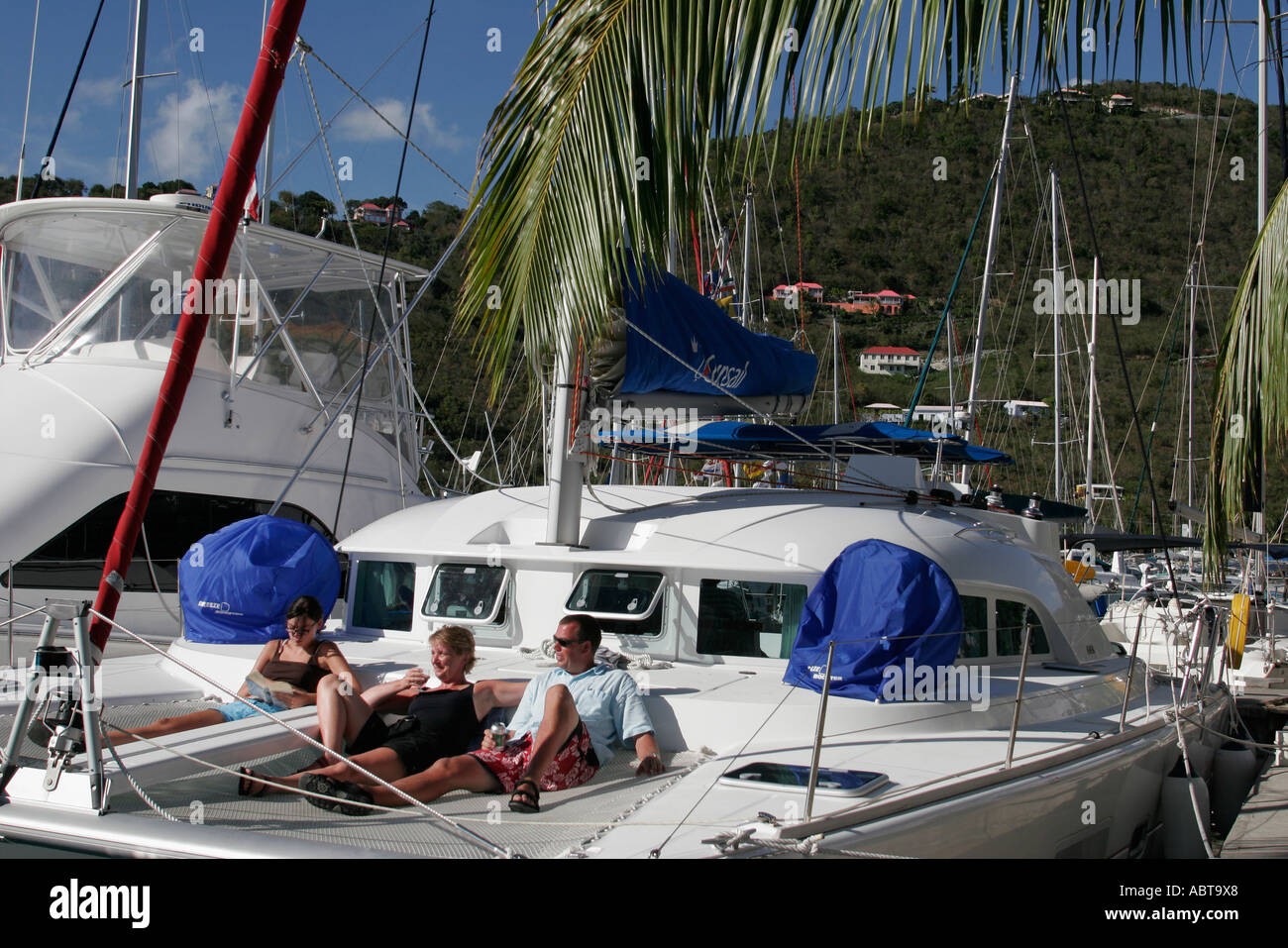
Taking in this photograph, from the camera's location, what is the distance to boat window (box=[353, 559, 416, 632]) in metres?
6.88

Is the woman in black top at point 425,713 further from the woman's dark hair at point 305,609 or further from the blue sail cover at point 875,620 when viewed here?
the blue sail cover at point 875,620

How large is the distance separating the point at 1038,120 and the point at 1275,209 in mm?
41685

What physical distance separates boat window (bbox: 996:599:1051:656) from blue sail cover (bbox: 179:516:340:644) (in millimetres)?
4055

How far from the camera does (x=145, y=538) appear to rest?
10.4 m

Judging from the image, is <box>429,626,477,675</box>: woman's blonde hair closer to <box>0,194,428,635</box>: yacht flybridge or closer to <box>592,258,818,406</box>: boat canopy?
<box>592,258,818,406</box>: boat canopy

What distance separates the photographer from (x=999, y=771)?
4273mm

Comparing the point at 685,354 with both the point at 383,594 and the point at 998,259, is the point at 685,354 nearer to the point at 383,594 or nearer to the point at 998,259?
the point at 383,594

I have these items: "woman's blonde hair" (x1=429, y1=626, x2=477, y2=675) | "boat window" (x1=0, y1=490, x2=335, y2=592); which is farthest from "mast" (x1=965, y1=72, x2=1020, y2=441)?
"woman's blonde hair" (x1=429, y1=626, x2=477, y2=675)

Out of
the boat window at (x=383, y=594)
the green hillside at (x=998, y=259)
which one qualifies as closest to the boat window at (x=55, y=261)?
the boat window at (x=383, y=594)

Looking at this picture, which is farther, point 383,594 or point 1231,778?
point 1231,778

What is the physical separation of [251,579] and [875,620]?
12.9ft

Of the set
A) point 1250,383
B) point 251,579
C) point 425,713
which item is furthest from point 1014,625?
point 251,579
